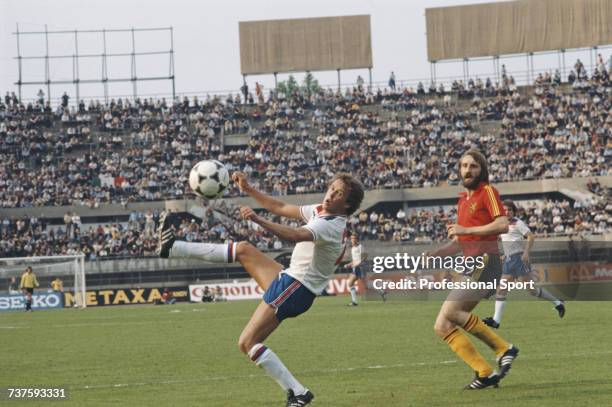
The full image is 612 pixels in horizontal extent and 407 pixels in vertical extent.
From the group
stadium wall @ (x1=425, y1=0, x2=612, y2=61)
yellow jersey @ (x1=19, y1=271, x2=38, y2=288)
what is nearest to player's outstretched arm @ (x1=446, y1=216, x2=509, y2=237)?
yellow jersey @ (x1=19, y1=271, x2=38, y2=288)

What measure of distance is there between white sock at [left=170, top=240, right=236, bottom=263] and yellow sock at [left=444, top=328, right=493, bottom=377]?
2836mm

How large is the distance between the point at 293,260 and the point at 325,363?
201 inches

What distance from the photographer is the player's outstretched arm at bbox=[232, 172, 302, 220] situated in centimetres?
1069

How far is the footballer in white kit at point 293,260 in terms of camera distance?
1034cm

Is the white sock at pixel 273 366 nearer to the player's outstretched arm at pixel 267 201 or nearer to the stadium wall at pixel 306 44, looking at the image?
the player's outstretched arm at pixel 267 201

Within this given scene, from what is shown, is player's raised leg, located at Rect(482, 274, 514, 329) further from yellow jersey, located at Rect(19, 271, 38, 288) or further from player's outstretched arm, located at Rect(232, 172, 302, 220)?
yellow jersey, located at Rect(19, 271, 38, 288)

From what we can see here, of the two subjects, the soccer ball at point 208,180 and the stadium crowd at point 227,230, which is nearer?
the soccer ball at point 208,180

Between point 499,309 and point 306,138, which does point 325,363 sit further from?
point 306,138

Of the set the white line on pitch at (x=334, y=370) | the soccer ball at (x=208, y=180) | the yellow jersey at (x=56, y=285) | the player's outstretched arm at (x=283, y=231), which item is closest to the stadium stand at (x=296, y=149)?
the yellow jersey at (x=56, y=285)

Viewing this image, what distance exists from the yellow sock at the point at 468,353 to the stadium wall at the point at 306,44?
221 ft

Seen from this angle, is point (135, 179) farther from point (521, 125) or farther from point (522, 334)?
point (522, 334)


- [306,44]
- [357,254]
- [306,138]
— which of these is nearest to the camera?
[357,254]

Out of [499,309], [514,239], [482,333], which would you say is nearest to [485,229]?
[482,333]

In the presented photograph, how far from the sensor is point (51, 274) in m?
49.2
